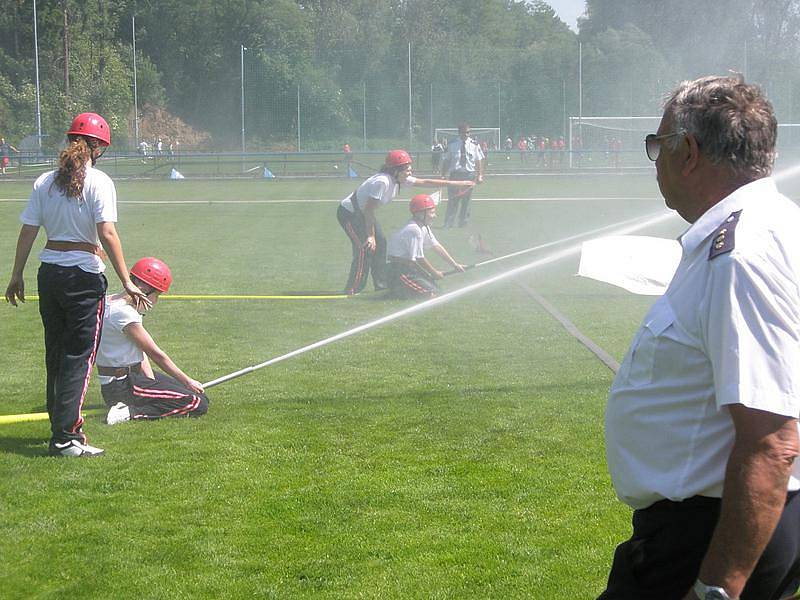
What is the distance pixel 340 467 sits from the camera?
572 cm

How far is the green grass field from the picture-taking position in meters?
4.36

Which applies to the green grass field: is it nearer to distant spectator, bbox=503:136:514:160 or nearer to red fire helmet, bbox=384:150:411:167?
red fire helmet, bbox=384:150:411:167

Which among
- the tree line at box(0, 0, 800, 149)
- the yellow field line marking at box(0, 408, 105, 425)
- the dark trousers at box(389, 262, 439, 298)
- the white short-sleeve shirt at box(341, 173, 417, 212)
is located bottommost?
the yellow field line marking at box(0, 408, 105, 425)

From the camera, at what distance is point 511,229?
20.1m

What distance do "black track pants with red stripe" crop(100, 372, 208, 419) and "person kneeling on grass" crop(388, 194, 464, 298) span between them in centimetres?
529

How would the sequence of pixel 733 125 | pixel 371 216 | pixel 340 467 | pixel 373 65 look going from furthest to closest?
1. pixel 373 65
2. pixel 371 216
3. pixel 340 467
4. pixel 733 125

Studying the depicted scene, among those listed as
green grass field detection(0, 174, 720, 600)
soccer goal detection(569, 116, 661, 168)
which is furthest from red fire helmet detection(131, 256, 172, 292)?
soccer goal detection(569, 116, 661, 168)

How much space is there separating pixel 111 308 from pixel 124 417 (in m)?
0.73

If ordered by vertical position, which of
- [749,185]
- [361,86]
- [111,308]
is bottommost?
[111,308]

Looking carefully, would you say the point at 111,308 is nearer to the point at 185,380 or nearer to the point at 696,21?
the point at 185,380

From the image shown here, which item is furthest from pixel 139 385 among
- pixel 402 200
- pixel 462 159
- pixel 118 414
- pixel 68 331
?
pixel 402 200

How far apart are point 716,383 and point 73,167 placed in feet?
14.6

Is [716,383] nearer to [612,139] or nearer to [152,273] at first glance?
[152,273]

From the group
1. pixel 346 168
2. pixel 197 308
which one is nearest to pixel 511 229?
pixel 197 308
